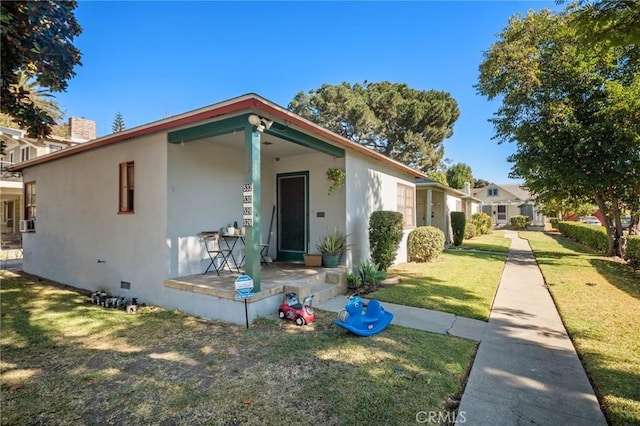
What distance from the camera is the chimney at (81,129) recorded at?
16.7m

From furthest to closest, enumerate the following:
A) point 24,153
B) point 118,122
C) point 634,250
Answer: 1. point 118,122
2. point 24,153
3. point 634,250

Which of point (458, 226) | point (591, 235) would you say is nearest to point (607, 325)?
point (458, 226)

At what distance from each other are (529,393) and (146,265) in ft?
19.3

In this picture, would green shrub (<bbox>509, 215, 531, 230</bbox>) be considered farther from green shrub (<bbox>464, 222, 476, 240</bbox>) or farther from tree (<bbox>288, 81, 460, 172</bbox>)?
green shrub (<bbox>464, 222, 476, 240</bbox>)

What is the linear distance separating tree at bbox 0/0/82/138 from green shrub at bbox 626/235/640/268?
13.2 m

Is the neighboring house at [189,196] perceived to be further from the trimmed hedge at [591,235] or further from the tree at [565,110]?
the trimmed hedge at [591,235]

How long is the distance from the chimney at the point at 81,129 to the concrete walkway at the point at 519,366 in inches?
699

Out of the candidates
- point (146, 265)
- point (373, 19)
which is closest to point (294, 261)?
point (146, 265)

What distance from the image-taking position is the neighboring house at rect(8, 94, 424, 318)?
5.12m

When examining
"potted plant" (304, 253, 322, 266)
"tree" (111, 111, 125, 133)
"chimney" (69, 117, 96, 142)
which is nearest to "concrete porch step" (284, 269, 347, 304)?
"potted plant" (304, 253, 322, 266)

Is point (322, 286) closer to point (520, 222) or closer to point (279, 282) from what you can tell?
point (279, 282)

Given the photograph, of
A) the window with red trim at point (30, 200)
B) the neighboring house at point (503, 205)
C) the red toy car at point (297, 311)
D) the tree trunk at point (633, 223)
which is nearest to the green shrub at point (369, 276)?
the red toy car at point (297, 311)

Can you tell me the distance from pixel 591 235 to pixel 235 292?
53.2 feet

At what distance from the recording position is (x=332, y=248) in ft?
23.1
